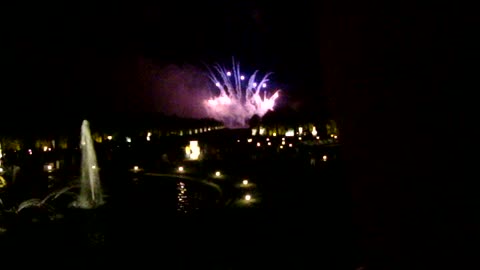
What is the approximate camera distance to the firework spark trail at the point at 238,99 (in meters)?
49.5

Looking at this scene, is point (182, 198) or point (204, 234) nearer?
point (204, 234)

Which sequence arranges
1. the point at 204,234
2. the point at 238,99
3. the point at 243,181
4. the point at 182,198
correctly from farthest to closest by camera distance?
the point at 238,99, the point at 243,181, the point at 182,198, the point at 204,234

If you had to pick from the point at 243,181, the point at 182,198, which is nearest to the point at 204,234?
the point at 182,198

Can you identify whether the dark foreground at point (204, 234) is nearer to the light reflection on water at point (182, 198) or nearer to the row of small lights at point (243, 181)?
the light reflection on water at point (182, 198)

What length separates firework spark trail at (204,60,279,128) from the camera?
1949 inches

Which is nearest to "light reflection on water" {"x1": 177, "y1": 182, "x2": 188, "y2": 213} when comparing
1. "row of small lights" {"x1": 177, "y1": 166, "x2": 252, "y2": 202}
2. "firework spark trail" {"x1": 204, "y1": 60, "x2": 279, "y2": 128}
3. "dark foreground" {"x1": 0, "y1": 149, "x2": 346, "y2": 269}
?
"dark foreground" {"x1": 0, "y1": 149, "x2": 346, "y2": 269}

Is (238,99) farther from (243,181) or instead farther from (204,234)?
(204,234)

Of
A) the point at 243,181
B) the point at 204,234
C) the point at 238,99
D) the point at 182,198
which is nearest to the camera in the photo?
the point at 204,234

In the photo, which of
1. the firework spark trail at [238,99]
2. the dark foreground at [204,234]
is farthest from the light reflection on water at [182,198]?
the firework spark trail at [238,99]

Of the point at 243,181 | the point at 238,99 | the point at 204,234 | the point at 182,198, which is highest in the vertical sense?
the point at 238,99

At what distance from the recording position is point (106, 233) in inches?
375

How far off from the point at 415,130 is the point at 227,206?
9.56 m

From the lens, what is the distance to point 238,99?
50125 millimetres

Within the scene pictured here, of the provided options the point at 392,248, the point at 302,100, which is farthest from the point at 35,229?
the point at 302,100
